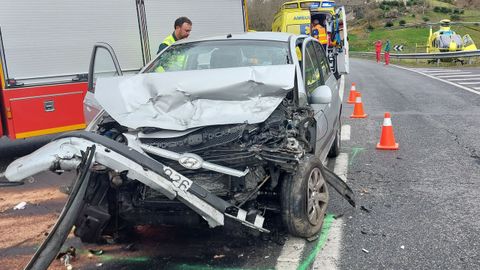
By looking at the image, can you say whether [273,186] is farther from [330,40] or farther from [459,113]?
[330,40]

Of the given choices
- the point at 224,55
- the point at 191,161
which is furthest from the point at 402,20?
the point at 191,161

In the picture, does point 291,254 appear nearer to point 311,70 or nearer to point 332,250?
point 332,250

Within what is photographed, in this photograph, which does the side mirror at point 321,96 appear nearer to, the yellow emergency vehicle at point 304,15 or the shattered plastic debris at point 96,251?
the shattered plastic debris at point 96,251

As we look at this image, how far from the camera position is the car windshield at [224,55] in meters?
4.85

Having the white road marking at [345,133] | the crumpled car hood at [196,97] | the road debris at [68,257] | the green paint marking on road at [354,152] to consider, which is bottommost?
the white road marking at [345,133]

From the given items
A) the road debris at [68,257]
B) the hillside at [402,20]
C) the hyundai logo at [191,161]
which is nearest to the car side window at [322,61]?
the hyundai logo at [191,161]

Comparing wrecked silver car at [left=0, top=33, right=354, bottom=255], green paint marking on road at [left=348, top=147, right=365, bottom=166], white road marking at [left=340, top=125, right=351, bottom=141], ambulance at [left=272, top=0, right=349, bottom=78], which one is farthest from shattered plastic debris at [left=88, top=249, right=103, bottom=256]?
ambulance at [left=272, top=0, right=349, bottom=78]

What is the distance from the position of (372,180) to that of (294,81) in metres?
2.13

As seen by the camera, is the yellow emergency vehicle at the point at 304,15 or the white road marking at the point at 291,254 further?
the yellow emergency vehicle at the point at 304,15

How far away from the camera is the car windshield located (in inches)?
191

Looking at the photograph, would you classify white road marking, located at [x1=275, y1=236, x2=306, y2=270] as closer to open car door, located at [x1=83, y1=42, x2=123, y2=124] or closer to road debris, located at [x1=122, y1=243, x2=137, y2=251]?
road debris, located at [x1=122, y1=243, x2=137, y2=251]

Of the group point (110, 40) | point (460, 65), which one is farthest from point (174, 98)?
point (460, 65)

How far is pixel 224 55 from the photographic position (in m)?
4.93

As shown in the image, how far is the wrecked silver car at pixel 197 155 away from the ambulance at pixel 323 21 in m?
12.4
